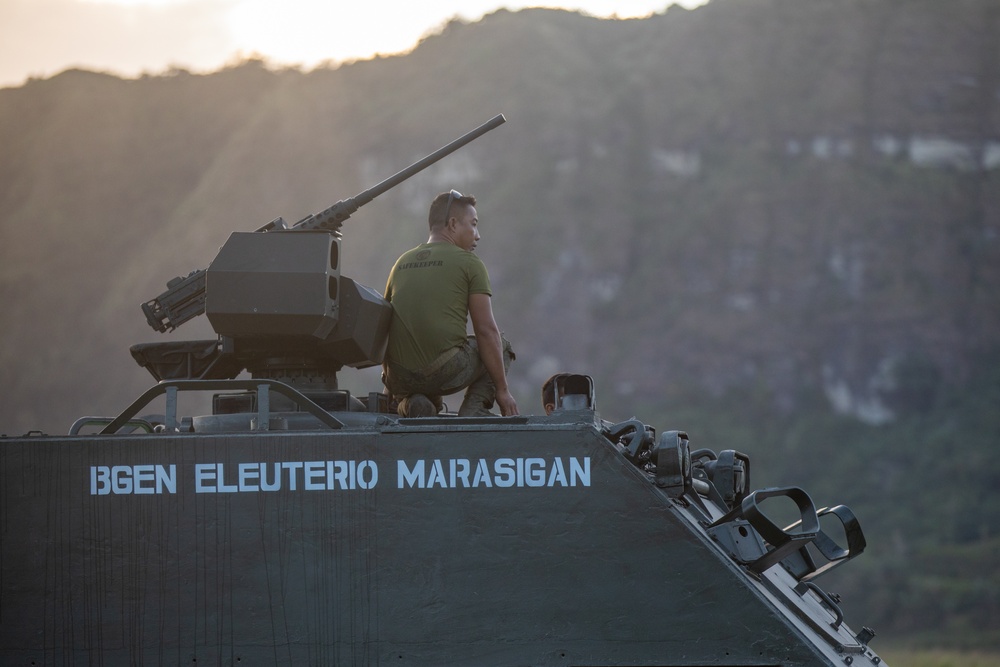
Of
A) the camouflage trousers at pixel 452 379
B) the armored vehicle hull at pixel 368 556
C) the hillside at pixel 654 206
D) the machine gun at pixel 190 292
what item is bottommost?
the armored vehicle hull at pixel 368 556

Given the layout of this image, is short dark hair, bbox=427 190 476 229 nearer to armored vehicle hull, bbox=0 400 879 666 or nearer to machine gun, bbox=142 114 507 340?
machine gun, bbox=142 114 507 340

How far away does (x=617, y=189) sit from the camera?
69.6 m

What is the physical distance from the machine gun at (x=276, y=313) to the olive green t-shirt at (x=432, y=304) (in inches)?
3.5

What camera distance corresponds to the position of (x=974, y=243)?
6731cm

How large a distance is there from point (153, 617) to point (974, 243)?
218 ft

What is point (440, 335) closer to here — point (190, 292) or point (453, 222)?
point (453, 222)

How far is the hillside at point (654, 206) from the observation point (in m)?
59.3

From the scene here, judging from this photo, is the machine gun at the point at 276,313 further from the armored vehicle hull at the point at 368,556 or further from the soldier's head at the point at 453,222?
the armored vehicle hull at the point at 368,556

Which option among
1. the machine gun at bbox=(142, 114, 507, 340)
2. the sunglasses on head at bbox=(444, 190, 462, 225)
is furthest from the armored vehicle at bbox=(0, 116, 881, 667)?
the sunglasses on head at bbox=(444, 190, 462, 225)

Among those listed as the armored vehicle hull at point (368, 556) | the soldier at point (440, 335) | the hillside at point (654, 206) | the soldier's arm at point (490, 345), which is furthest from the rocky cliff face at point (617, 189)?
the armored vehicle hull at point (368, 556)

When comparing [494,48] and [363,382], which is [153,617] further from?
[494,48]

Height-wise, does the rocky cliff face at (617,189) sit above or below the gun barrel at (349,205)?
above

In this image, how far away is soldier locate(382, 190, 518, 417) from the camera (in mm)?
6660

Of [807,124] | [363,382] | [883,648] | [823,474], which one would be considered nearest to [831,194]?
[807,124]
